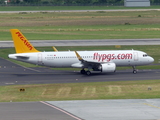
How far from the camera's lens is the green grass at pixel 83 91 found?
125 feet

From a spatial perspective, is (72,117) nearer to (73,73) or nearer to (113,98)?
(113,98)

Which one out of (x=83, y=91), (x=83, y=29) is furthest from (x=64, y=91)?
(x=83, y=29)

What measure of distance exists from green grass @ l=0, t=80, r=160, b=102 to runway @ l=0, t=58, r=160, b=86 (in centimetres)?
362

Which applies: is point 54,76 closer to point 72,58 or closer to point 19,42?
point 72,58

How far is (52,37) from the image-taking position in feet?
328

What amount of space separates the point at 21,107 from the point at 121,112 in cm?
863

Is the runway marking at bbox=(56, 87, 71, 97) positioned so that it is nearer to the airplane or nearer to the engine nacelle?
the engine nacelle

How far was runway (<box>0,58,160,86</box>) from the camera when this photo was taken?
51.1m

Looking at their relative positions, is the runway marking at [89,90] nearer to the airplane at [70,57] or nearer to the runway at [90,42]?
the airplane at [70,57]

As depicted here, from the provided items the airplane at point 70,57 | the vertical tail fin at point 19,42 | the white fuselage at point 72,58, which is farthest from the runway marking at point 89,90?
the vertical tail fin at point 19,42

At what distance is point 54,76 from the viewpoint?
54.9 meters

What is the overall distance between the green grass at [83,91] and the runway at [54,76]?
3.62 meters

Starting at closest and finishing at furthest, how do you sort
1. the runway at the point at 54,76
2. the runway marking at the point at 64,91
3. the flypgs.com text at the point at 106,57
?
the runway marking at the point at 64,91, the runway at the point at 54,76, the flypgs.com text at the point at 106,57

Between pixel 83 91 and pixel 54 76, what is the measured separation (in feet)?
45.3
